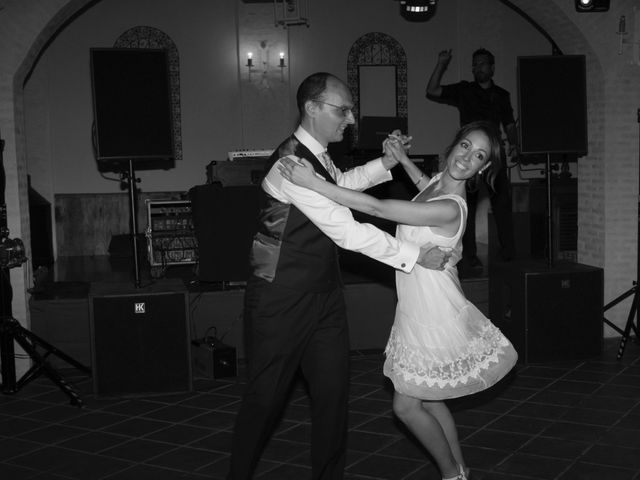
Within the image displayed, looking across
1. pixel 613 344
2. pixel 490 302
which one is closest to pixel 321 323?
pixel 490 302

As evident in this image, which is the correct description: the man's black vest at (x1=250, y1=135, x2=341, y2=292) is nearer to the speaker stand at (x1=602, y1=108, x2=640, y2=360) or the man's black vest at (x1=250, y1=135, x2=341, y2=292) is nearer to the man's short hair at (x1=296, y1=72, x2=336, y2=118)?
the man's short hair at (x1=296, y1=72, x2=336, y2=118)

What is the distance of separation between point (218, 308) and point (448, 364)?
2902 millimetres

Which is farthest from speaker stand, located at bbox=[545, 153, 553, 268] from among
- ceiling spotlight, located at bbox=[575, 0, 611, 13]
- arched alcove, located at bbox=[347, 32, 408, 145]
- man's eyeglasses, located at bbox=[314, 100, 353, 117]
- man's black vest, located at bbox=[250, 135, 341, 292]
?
arched alcove, located at bbox=[347, 32, 408, 145]

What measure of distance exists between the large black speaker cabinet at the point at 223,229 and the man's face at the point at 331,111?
287 cm

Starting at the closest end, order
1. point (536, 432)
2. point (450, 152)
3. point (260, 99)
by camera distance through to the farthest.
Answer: point (450, 152) → point (536, 432) → point (260, 99)

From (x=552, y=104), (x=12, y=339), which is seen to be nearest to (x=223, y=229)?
(x=12, y=339)

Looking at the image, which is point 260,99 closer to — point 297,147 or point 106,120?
point 106,120

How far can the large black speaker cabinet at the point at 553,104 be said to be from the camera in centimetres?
547

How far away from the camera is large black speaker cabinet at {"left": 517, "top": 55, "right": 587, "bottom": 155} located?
5473mm

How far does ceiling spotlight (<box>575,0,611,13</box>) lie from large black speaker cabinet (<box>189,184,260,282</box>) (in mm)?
2658

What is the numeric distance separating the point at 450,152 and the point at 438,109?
25.7ft

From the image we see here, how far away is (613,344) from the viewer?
5.90 meters

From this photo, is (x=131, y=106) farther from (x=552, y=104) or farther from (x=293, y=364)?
(x=552, y=104)

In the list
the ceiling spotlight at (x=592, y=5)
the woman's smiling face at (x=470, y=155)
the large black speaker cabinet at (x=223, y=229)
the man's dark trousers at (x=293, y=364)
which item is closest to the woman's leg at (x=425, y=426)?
the man's dark trousers at (x=293, y=364)
